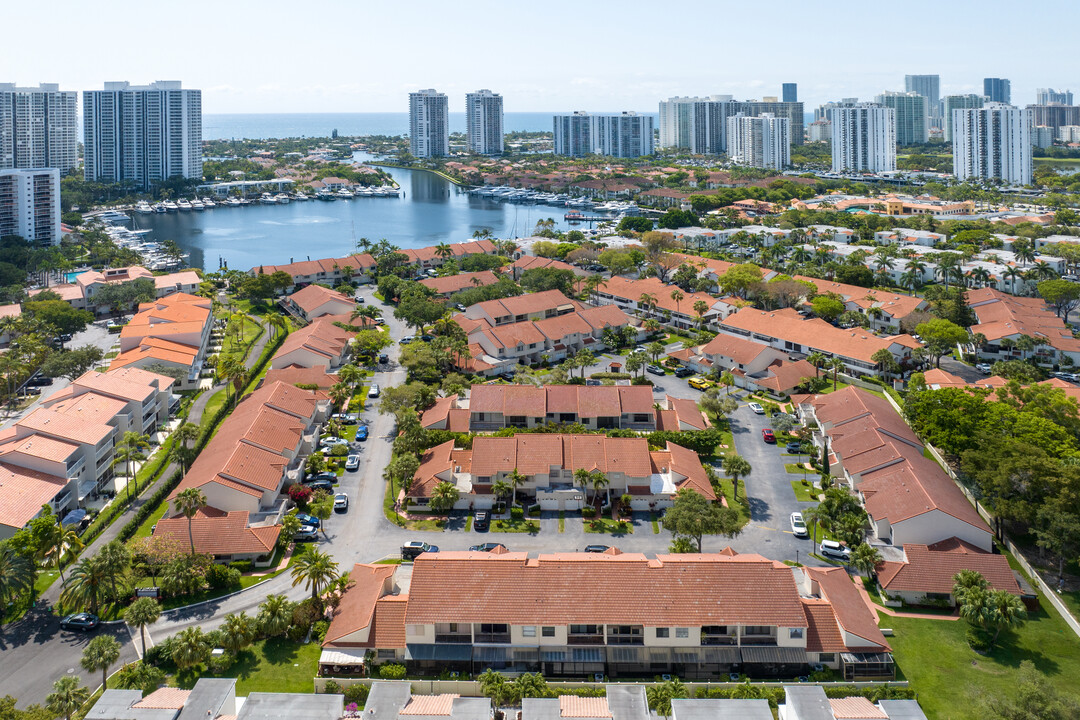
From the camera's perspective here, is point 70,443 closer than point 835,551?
No

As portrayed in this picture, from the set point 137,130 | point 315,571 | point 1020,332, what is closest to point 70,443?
point 315,571

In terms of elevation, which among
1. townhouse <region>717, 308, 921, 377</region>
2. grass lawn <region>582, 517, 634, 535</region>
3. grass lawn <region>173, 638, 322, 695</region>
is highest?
townhouse <region>717, 308, 921, 377</region>

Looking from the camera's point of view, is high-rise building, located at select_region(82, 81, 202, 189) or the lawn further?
high-rise building, located at select_region(82, 81, 202, 189)

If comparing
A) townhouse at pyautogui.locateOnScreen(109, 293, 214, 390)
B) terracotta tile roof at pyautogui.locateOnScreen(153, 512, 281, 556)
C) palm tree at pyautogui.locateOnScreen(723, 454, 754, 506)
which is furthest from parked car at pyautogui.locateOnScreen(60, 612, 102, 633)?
palm tree at pyautogui.locateOnScreen(723, 454, 754, 506)

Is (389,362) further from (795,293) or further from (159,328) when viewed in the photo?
(795,293)

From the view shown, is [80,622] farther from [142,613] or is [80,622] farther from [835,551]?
[835,551]

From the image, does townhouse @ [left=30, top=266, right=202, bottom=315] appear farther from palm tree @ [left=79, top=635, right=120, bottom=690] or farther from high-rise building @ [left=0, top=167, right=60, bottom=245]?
palm tree @ [left=79, top=635, right=120, bottom=690]

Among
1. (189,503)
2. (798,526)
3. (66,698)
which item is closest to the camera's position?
(66,698)
